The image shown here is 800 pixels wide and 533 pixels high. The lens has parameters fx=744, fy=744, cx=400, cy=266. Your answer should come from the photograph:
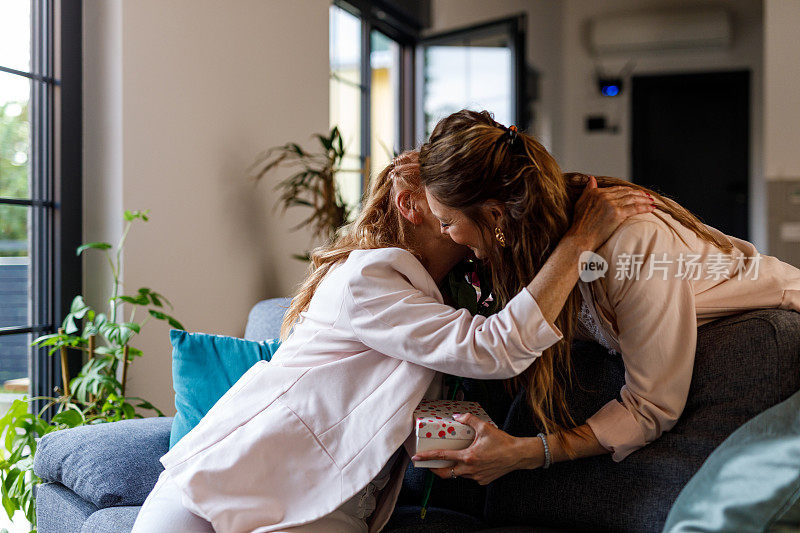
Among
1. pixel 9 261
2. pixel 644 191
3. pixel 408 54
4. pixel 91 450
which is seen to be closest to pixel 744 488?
pixel 644 191

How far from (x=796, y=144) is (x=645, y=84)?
2.28 m

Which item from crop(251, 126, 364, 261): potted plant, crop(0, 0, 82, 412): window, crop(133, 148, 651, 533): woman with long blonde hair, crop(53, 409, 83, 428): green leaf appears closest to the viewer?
crop(133, 148, 651, 533): woman with long blonde hair

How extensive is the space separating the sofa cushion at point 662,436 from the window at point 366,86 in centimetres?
225

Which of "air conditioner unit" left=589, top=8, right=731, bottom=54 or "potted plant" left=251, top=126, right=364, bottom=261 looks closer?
"potted plant" left=251, top=126, right=364, bottom=261

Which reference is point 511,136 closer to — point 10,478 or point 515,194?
point 515,194

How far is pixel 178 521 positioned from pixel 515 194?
826mm

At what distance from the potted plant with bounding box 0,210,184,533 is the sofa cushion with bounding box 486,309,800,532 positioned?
1.14 m

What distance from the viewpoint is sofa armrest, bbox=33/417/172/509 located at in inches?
64.1

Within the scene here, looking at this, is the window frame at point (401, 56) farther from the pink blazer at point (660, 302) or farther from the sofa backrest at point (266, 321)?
the pink blazer at point (660, 302)

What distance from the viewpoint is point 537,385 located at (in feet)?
4.58

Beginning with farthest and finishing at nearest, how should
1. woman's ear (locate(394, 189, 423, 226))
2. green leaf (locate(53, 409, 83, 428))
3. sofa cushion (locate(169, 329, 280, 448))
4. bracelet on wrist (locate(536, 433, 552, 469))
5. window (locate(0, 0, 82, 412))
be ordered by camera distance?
window (locate(0, 0, 82, 412)), green leaf (locate(53, 409, 83, 428)), sofa cushion (locate(169, 329, 280, 448)), woman's ear (locate(394, 189, 423, 226)), bracelet on wrist (locate(536, 433, 552, 469))

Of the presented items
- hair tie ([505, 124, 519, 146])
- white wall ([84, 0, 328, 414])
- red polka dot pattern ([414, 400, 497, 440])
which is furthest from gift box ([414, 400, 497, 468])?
white wall ([84, 0, 328, 414])

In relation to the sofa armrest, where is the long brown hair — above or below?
above

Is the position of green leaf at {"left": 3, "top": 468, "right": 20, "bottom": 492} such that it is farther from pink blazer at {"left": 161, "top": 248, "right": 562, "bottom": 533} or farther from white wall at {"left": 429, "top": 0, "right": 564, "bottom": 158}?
white wall at {"left": 429, "top": 0, "right": 564, "bottom": 158}
